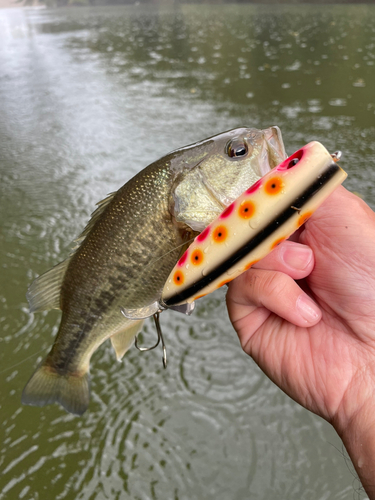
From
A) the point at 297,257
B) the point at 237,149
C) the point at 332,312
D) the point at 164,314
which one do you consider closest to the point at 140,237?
the point at 237,149

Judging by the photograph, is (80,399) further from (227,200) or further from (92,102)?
(92,102)

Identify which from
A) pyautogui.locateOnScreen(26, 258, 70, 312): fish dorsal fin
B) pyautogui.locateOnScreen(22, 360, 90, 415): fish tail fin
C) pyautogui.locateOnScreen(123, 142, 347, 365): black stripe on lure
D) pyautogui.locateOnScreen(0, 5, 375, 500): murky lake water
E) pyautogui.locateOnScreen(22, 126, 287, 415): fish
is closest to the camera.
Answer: pyautogui.locateOnScreen(123, 142, 347, 365): black stripe on lure

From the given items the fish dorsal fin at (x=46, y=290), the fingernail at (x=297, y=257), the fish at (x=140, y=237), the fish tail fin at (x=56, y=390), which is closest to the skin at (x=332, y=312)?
the fingernail at (x=297, y=257)

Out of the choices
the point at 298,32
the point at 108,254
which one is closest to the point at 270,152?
the point at 108,254

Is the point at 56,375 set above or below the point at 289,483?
above

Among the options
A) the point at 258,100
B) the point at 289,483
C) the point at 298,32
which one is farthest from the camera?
the point at 298,32

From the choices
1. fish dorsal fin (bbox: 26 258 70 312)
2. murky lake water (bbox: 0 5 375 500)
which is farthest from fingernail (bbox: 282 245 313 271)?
murky lake water (bbox: 0 5 375 500)

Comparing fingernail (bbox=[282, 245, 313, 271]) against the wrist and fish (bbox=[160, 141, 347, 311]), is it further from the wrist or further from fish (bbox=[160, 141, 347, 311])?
the wrist
